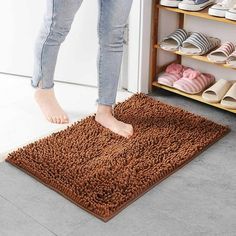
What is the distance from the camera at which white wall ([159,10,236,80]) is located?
2244 mm

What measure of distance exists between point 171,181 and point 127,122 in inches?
17.0

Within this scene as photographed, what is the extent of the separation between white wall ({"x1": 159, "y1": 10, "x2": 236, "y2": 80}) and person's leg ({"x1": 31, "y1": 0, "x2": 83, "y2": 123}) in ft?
1.96

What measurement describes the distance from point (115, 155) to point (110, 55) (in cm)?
38

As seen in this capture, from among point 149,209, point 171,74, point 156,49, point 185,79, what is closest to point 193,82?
point 185,79

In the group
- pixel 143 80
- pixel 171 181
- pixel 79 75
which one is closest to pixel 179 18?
pixel 143 80

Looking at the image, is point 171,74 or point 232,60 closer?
point 232,60

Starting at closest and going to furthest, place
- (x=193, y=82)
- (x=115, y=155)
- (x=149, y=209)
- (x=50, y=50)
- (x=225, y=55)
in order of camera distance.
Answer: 1. (x=149, y=209)
2. (x=115, y=155)
3. (x=50, y=50)
4. (x=225, y=55)
5. (x=193, y=82)

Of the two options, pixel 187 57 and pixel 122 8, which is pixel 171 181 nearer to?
pixel 122 8

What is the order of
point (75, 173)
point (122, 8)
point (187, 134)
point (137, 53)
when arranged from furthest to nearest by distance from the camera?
1. point (137, 53)
2. point (187, 134)
3. point (122, 8)
4. point (75, 173)

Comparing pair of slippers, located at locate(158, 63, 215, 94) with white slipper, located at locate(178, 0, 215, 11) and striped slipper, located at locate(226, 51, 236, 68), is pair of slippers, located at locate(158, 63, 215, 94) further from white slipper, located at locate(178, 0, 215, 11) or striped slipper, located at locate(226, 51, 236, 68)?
white slipper, located at locate(178, 0, 215, 11)

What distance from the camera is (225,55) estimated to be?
2.13m

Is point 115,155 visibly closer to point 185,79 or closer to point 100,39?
point 100,39

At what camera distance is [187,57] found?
7.85 feet

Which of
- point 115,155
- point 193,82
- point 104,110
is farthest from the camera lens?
point 193,82
